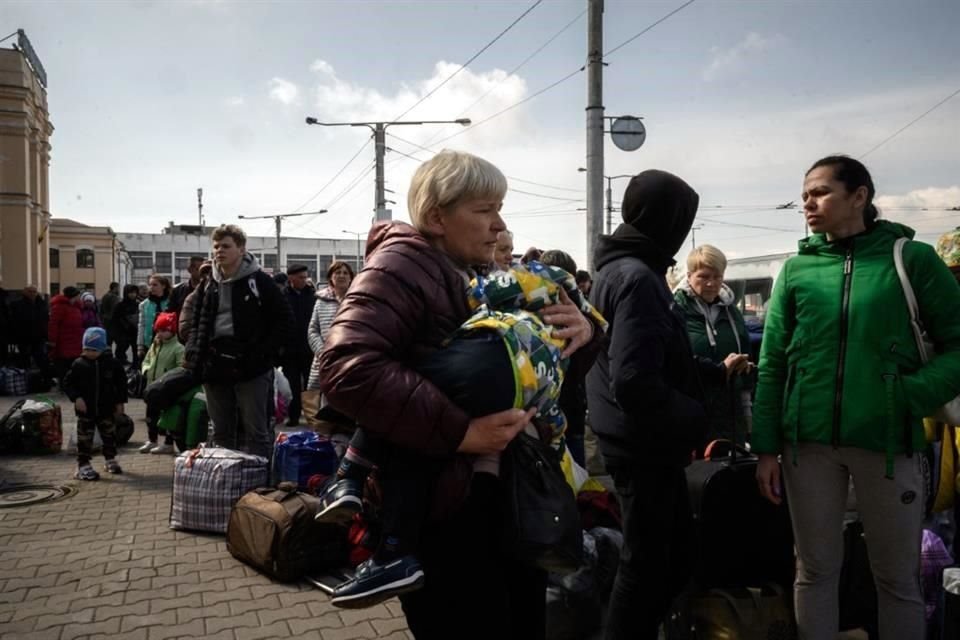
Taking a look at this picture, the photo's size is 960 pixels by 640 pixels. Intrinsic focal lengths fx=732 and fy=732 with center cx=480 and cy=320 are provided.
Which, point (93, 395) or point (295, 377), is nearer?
point (93, 395)

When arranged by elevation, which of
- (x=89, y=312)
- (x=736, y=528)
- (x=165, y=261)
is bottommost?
(x=736, y=528)

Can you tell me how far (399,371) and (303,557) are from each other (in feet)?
10.1

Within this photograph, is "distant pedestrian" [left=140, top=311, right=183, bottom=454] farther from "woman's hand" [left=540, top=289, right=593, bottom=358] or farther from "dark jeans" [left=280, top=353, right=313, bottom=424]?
"woman's hand" [left=540, top=289, right=593, bottom=358]

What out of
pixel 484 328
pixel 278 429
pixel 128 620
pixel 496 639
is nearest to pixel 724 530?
pixel 496 639

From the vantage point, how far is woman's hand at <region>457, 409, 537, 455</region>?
1.67m

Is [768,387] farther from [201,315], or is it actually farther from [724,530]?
[201,315]

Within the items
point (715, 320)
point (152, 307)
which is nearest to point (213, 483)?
point (715, 320)

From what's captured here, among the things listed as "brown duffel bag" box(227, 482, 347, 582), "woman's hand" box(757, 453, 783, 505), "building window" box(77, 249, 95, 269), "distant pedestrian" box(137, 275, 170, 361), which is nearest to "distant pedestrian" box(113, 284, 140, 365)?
"distant pedestrian" box(137, 275, 170, 361)

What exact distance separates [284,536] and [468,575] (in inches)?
107

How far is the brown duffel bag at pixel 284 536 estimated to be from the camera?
4238 millimetres

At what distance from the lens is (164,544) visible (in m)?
4.95

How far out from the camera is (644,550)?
8.75 ft

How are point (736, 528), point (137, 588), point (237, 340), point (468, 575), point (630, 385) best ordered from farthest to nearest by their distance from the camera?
1. point (237, 340)
2. point (137, 588)
3. point (736, 528)
4. point (630, 385)
5. point (468, 575)

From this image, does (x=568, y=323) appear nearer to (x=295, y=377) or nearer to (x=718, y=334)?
(x=718, y=334)
